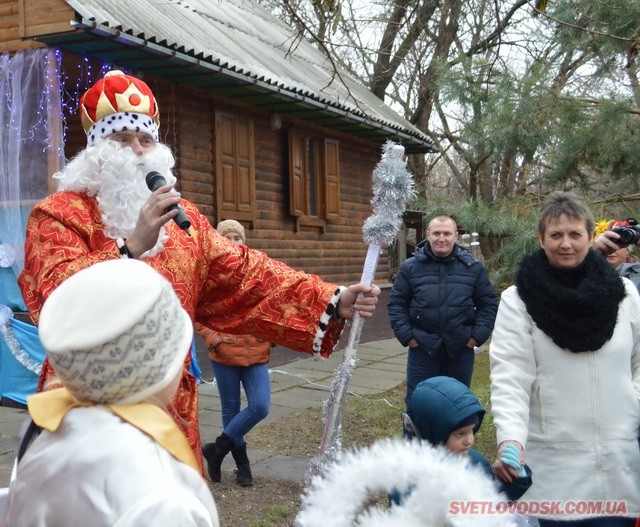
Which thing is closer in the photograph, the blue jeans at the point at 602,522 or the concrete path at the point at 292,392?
the blue jeans at the point at 602,522

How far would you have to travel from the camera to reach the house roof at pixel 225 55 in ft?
20.9

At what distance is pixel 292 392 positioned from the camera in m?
7.70

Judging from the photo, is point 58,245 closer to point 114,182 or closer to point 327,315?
point 114,182

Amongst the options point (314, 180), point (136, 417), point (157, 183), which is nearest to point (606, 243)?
point (157, 183)

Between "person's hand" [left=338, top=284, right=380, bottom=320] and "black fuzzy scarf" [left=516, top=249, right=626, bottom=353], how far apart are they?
603mm

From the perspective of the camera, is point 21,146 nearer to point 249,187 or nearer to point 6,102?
point 6,102

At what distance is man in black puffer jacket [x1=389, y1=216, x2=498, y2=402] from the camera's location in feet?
16.8

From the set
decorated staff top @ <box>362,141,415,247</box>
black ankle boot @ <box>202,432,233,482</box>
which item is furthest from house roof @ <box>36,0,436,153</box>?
black ankle boot @ <box>202,432,233,482</box>

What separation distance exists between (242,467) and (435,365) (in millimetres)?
1473

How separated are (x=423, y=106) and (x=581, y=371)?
602 inches

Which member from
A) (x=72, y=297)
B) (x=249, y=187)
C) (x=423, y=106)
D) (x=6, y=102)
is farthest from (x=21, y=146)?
(x=423, y=106)

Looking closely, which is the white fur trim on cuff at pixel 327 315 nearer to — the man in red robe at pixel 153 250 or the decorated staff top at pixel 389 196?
the man in red robe at pixel 153 250

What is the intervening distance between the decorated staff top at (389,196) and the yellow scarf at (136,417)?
6.21ft

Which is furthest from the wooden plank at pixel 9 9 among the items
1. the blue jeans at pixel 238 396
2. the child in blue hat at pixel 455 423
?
the child in blue hat at pixel 455 423
